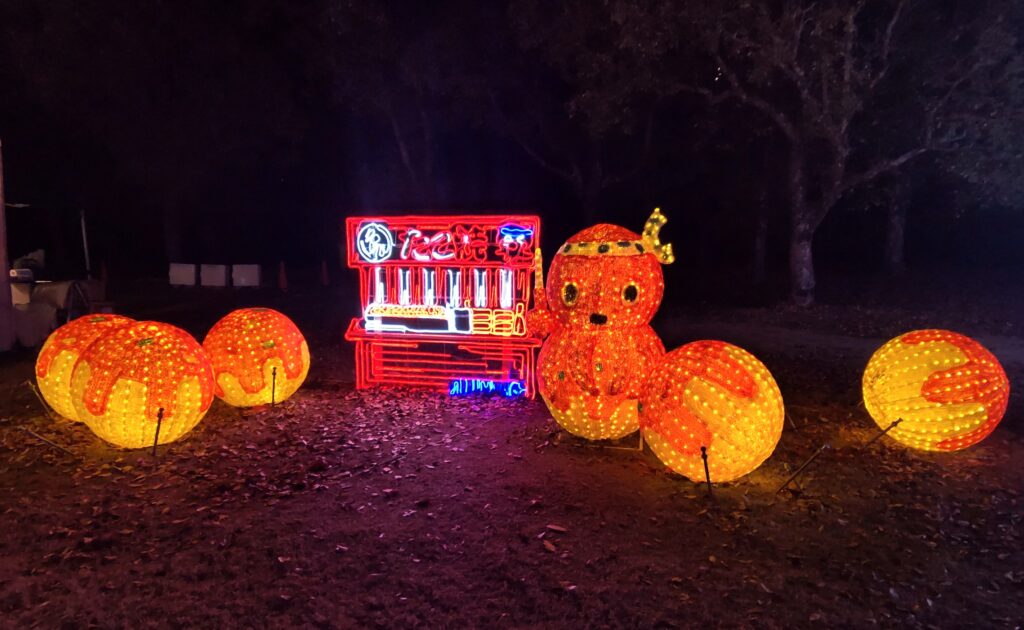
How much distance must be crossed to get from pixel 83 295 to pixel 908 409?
14.5 m

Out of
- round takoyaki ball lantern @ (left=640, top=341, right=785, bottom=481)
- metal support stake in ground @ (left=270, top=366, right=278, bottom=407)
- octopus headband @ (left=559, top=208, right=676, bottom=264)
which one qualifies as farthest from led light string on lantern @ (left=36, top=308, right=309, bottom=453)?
round takoyaki ball lantern @ (left=640, top=341, right=785, bottom=481)

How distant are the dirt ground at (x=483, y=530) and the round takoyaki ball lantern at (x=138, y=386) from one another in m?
0.31

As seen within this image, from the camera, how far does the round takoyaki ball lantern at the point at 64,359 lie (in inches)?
272

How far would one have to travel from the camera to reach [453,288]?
8125mm

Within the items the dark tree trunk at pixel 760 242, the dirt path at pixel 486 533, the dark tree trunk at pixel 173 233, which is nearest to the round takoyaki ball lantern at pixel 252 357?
the dirt path at pixel 486 533

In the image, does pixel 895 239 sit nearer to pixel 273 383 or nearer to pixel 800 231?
pixel 800 231

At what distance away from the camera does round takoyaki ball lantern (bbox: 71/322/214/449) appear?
595cm

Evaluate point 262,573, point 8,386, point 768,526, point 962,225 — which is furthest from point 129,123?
point 962,225

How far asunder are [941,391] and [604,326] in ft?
9.89

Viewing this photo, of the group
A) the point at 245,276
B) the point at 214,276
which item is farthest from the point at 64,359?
the point at 214,276

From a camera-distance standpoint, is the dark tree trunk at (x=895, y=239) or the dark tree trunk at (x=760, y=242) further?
the dark tree trunk at (x=895, y=239)

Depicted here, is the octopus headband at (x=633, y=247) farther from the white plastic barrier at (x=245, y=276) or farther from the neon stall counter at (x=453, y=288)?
the white plastic barrier at (x=245, y=276)

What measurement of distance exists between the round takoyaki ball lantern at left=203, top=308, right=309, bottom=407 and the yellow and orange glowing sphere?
633cm

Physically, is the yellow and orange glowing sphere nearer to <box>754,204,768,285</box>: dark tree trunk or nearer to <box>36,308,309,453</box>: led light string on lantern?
<box>36,308,309,453</box>: led light string on lantern
